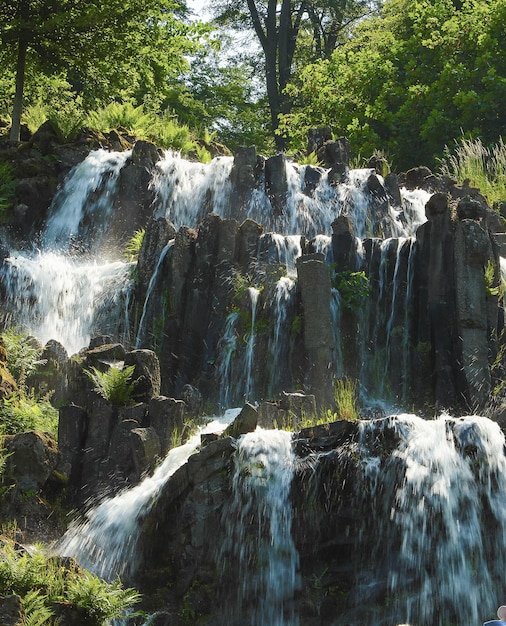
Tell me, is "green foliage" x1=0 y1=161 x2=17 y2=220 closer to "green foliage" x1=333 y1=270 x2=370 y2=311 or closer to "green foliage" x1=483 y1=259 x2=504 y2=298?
"green foliage" x1=333 y1=270 x2=370 y2=311

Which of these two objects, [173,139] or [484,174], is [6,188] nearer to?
[173,139]

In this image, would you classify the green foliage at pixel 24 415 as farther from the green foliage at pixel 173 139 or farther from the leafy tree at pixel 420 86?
the leafy tree at pixel 420 86

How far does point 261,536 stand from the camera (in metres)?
9.93

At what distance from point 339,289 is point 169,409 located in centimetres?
434

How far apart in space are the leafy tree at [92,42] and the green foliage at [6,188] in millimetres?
2244

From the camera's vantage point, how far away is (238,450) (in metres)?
10.2

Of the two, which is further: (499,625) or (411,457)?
(411,457)

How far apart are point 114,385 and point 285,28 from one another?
24.0 metres

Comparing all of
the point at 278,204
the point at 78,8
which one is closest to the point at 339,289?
the point at 278,204

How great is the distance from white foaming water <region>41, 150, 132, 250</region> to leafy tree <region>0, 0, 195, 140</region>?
2.51 m

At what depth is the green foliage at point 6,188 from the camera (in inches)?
731

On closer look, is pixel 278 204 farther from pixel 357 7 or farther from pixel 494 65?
pixel 357 7

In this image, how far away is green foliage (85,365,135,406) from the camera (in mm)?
11516

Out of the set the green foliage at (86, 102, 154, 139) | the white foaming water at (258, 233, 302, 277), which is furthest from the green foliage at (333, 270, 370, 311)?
the green foliage at (86, 102, 154, 139)
